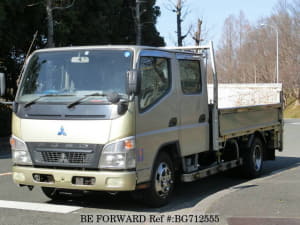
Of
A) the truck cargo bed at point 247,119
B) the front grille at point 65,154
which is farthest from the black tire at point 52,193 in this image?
the truck cargo bed at point 247,119

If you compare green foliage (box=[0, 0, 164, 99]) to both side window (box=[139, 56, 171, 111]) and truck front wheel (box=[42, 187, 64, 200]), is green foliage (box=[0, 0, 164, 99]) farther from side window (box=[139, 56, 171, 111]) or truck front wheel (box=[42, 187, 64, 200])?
side window (box=[139, 56, 171, 111])

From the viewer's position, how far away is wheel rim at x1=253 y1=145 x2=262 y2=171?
1081 cm

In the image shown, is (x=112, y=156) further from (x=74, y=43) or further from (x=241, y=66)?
(x=241, y=66)

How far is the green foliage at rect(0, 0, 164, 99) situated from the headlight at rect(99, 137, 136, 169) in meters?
13.6

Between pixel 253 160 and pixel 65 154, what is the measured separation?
Answer: 486cm

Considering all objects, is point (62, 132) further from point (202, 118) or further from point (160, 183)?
point (202, 118)

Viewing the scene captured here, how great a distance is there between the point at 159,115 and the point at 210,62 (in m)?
2.41

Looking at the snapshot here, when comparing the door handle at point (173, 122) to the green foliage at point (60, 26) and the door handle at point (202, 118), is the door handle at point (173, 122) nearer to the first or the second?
the door handle at point (202, 118)

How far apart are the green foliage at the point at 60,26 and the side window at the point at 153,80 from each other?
12.8 m

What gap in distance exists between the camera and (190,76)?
8633 mm

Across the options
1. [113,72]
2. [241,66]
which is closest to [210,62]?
[113,72]

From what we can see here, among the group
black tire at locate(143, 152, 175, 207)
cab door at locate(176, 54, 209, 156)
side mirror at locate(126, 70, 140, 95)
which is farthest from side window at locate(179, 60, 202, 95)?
side mirror at locate(126, 70, 140, 95)

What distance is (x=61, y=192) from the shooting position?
8516mm

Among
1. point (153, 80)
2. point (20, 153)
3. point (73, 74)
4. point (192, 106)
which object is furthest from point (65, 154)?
point (192, 106)
